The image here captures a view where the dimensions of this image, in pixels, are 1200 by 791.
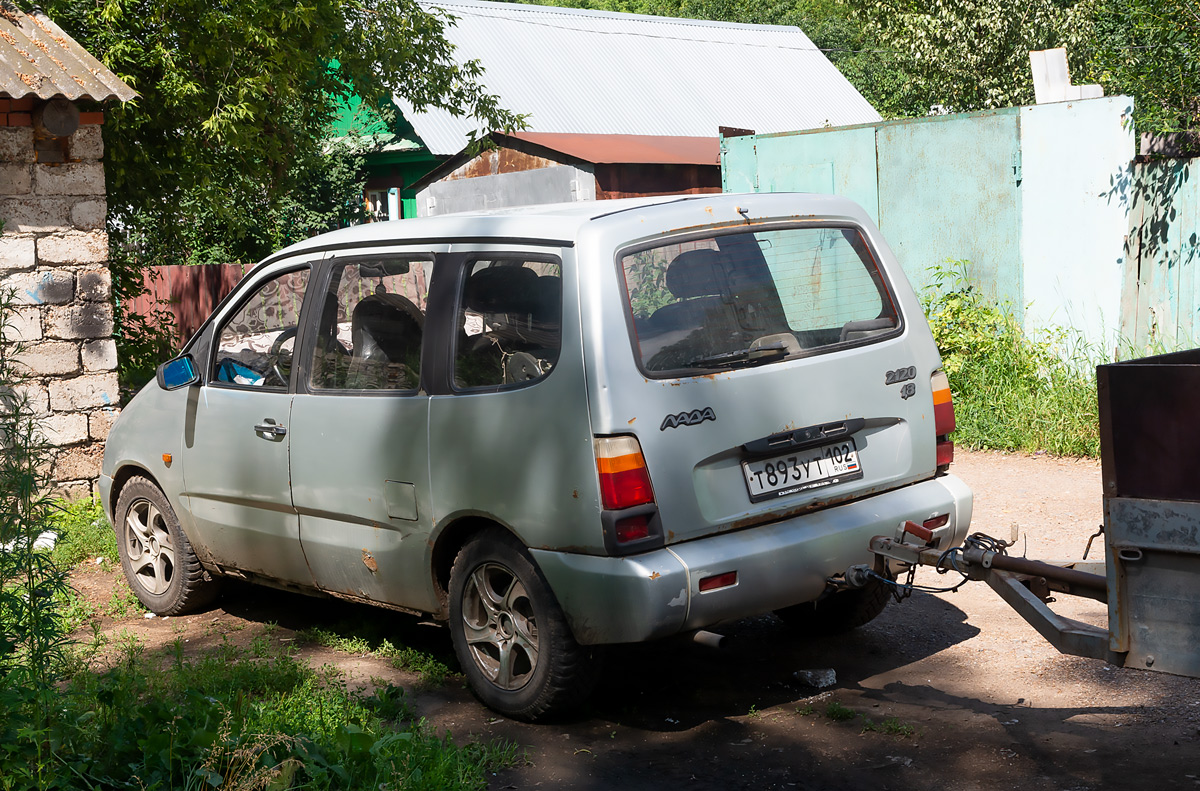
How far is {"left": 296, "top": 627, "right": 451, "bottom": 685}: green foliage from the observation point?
16.3ft

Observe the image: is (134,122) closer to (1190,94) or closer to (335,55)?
(335,55)

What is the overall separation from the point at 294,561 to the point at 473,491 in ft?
4.25

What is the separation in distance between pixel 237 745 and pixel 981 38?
21.3m

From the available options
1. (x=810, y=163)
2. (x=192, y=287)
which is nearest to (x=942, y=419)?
(x=810, y=163)

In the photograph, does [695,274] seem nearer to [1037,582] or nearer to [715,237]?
[715,237]

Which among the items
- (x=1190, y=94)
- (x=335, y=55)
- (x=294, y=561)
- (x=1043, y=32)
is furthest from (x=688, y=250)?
(x=1043, y=32)

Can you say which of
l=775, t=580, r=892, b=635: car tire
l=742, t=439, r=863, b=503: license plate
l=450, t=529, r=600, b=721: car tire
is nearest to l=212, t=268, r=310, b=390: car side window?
l=450, t=529, r=600, b=721: car tire

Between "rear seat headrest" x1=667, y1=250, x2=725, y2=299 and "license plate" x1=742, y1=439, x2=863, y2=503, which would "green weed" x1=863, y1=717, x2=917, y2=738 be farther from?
"rear seat headrest" x1=667, y1=250, x2=725, y2=299

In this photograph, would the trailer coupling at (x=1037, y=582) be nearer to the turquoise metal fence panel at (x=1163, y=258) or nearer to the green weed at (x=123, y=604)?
the green weed at (x=123, y=604)

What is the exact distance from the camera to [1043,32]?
2169cm

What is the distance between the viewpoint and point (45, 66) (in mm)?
7820

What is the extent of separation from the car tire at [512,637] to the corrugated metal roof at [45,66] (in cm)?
508

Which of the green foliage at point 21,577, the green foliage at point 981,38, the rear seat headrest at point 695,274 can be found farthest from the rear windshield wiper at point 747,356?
the green foliage at point 981,38

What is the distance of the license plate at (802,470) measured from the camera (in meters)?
4.18
